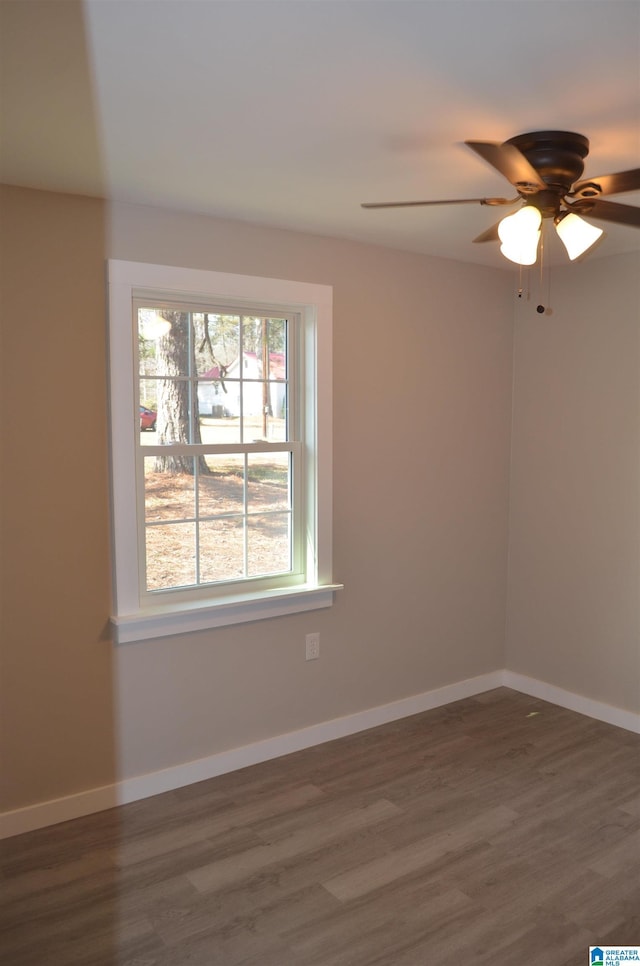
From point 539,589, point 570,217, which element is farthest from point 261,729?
point 570,217

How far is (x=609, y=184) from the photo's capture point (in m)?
2.11

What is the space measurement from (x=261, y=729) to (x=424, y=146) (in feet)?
8.20

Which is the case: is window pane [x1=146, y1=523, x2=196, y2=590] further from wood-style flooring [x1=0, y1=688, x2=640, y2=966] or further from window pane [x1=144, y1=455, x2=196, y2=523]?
wood-style flooring [x1=0, y1=688, x2=640, y2=966]

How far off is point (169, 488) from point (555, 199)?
73.0 inches

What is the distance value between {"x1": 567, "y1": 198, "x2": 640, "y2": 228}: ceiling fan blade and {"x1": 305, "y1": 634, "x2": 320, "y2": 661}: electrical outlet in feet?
7.18

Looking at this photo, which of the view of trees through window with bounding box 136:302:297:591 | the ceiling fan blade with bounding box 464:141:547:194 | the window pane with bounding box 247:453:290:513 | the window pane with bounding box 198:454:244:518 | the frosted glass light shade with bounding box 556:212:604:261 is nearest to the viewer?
the ceiling fan blade with bounding box 464:141:547:194

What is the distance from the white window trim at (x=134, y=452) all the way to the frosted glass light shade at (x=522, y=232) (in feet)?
4.52

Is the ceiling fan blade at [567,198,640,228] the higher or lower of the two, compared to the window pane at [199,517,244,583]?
higher

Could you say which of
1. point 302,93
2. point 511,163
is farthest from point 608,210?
point 302,93

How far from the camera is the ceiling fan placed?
212 cm

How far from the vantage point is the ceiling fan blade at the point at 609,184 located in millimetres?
2045

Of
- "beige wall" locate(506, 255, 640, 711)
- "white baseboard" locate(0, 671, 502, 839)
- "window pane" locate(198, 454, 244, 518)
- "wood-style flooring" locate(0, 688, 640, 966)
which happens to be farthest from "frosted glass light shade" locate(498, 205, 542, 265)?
"white baseboard" locate(0, 671, 502, 839)

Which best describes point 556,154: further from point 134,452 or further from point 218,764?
point 218,764

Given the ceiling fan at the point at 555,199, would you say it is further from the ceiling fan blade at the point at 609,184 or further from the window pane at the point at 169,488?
the window pane at the point at 169,488
